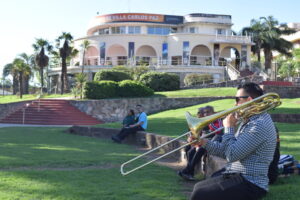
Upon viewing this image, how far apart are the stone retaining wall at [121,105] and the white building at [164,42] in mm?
18123

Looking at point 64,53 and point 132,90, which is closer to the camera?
point 132,90

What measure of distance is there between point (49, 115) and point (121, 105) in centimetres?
483

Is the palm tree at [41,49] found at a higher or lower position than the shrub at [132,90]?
higher

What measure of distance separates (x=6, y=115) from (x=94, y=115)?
6084mm

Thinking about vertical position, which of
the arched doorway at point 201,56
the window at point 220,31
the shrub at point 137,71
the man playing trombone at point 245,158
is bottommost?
the man playing trombone at point 245,158

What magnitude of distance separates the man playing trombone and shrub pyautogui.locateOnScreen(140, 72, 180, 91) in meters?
29.5

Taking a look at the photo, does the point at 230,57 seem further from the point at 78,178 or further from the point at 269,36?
the point at 78,178

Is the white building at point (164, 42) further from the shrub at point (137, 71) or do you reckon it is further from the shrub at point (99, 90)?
the shrub at point (99, 90)

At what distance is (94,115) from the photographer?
88.0 feet

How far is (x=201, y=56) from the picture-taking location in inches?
1905

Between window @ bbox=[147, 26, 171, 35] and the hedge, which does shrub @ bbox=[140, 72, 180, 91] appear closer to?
the hedge

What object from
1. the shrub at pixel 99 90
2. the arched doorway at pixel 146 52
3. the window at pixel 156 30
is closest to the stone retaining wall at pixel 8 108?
the shrub at pixel 99 90

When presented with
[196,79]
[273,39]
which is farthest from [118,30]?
[273,39]

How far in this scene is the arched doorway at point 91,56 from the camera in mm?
52562
